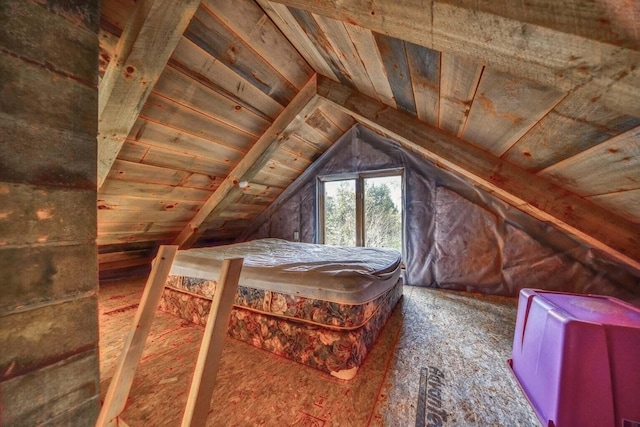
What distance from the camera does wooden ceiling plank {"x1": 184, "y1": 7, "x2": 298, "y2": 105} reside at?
1.28 m

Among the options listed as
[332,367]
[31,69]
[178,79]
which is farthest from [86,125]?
[332,367]

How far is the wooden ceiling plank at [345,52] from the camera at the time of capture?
3.34 feet

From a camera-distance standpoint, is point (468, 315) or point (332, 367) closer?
point (332, 367)

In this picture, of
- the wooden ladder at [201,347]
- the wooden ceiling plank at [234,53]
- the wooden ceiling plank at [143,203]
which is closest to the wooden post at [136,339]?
the wooden ladder at [201,347]

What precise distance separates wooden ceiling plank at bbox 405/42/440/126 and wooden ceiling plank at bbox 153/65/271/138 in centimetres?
141

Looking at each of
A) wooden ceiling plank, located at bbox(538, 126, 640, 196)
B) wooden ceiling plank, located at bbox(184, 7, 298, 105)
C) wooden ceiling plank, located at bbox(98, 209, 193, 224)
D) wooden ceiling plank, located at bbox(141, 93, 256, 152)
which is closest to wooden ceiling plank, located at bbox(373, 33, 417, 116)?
wooden ceiling plank, located at bbox(538, 126, 640, 196)

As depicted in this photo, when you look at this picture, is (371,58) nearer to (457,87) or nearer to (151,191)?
(457,87)

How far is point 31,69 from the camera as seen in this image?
602 millimetres

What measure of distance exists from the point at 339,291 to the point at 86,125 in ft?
4.12

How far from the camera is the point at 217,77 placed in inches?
61.4

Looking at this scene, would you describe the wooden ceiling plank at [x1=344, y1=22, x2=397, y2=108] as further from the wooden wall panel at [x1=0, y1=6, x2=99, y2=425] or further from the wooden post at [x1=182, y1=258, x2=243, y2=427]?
the wooden post at [x1=182, y1=258, x2=243, y2=427]

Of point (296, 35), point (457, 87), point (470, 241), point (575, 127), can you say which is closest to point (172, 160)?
point (296, 35)

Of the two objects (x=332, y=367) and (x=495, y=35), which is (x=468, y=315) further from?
(x=495, y=35)

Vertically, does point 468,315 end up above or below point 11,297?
below
